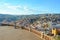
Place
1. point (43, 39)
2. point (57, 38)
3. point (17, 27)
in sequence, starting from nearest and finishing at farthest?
point (57, 38) < point (43, 39) < point (17, 27)

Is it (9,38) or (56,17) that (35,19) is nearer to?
(56,17)

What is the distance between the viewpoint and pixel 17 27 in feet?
54.4

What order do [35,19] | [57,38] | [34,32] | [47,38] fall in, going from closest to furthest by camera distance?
1. [57,38]
2. [47,38]
3. [34,32]
4. [35,19]

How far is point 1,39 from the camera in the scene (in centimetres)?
1120

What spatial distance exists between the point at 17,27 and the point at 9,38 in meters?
5.06

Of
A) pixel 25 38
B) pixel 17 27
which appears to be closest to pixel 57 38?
pixel 25 38

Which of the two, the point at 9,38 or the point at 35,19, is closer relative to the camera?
the point at 9,38

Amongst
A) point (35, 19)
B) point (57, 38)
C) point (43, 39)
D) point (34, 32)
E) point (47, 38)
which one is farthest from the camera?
point (35, 19)

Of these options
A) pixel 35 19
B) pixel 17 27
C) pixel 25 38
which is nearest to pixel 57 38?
pixel 25 38

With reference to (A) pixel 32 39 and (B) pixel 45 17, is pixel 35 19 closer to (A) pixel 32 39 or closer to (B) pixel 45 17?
(B) pixel 45 17

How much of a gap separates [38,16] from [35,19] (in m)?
2.36

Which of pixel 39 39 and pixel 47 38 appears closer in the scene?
pixel 47 38

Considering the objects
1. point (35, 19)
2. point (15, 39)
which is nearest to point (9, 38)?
point (15, 39)

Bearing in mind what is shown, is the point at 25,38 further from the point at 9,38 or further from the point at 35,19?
the point at 35,19
